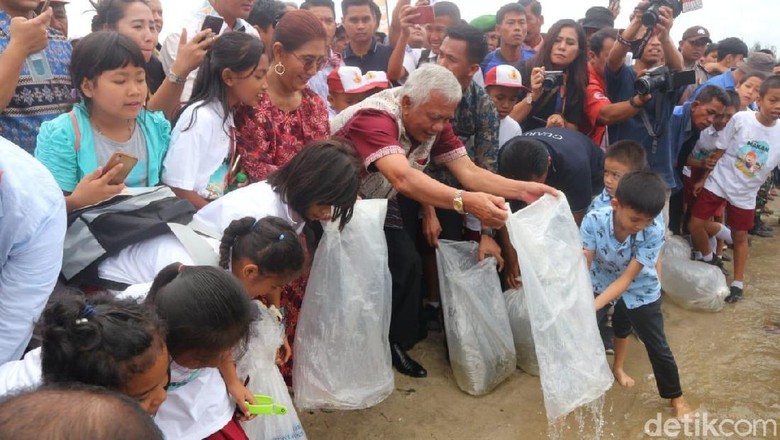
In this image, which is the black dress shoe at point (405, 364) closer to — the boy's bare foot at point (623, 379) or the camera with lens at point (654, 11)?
the boy's bare foot at point (623, 379)

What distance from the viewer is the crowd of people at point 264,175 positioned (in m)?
1.35

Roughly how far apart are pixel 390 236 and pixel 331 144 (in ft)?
3.27

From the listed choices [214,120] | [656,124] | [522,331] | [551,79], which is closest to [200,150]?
[214,120]

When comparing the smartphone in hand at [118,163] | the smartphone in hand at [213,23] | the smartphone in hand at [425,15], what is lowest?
the smartphone in hand at [118,163]

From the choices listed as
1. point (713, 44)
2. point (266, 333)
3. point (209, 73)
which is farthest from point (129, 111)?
point (713, 44)

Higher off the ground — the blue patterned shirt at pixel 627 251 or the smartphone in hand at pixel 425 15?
the smartphone in hand at pixel 425 15

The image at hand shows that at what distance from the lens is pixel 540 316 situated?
7.22ft

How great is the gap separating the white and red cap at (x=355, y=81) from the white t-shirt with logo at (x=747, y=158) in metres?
2.85

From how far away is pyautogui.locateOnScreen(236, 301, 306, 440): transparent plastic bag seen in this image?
1883mm

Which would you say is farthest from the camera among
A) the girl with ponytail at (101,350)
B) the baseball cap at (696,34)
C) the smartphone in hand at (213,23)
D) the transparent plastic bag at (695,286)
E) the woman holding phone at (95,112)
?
the baseball cap at (696,34)

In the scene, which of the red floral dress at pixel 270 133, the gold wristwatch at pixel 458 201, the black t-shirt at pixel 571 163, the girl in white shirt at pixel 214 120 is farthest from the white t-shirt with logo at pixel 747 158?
the girl in white shirt at pixel 214 120

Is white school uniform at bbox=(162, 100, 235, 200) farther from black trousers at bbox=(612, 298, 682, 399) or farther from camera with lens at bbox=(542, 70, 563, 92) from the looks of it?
camera with lens at bbox=(542, 70, 563, 92)

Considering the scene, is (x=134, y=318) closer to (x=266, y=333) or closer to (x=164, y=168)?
(x=266, y=333)

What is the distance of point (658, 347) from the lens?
2.67 metres
